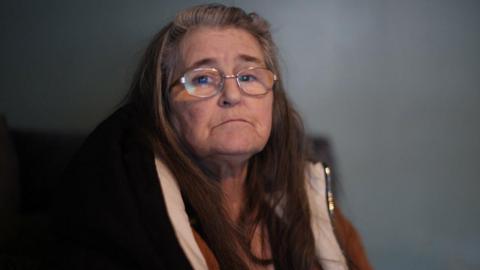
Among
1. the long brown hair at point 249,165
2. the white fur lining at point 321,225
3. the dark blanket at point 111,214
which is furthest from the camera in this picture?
the white fur lining at point 321,225

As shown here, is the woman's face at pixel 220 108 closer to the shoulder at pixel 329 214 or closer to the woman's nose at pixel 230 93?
the woman's nose at pixel 230 93

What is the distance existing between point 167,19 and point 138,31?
85 millimetres

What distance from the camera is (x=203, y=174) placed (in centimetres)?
96

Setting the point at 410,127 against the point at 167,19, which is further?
the point at 410,127

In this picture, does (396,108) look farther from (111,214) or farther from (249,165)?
(111,214)

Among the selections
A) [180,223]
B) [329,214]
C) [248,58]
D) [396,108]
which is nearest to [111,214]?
[180,223]

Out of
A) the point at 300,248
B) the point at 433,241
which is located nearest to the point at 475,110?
the point at 433,241

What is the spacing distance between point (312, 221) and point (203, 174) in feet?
1.05

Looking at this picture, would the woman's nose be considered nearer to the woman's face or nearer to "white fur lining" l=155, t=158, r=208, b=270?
the woman's face

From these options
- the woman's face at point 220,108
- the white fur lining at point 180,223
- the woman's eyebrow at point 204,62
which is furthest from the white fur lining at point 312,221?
the woman's eyebrow at point 204,62

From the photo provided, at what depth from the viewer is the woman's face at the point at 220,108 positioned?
0.91 metres

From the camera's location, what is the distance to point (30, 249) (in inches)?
37.1

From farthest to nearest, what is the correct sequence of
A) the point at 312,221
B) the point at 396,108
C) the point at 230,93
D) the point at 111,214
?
1. the point at 396,108
2. the point at 312,221
3. the point at 230,93
4. the point at 111,214

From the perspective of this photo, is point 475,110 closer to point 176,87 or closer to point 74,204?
point 176,87
